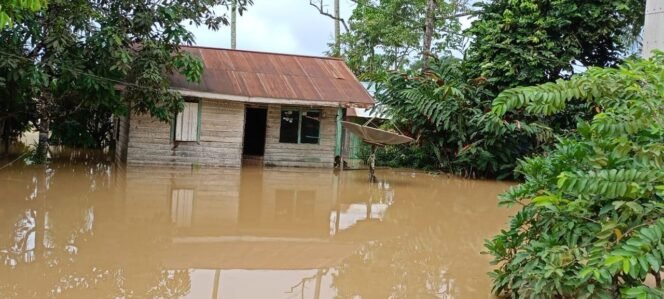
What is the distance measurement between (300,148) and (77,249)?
878 centimetres

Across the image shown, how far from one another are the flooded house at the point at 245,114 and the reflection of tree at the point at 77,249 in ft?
12.9

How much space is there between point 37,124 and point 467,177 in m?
11.2

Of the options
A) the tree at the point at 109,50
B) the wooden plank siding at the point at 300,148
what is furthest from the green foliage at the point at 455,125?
the tree at the point at 109,50

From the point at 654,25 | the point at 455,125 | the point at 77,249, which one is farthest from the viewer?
the point at 455,125

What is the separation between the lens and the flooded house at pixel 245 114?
1230 centimetres

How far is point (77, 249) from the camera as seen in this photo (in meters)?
5.20

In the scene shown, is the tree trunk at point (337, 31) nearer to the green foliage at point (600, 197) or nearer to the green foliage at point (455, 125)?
the green foliage at point (455, 125)

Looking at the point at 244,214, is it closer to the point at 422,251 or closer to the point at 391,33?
the point at 422,251

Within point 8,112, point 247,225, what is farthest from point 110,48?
point 247,225

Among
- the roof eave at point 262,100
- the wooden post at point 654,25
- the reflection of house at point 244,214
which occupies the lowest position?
the reflection of house at point 244,214

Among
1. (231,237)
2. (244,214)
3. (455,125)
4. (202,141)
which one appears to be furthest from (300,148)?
(231,237)

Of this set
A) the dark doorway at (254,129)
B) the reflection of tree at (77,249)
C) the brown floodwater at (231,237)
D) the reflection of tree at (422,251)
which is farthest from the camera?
the dark doorway at (254,129)

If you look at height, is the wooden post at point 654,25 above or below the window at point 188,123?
above

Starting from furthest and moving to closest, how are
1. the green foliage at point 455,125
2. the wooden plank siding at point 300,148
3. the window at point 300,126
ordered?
1. the window at point 300,126
2. the wooden plank siding at point 300,148
3. the green foliage at point 455,125
